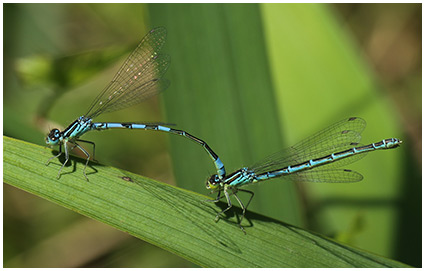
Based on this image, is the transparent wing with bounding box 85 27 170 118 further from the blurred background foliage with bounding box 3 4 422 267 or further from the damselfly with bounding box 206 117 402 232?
the damselfly with bounding box 206 117 402 232

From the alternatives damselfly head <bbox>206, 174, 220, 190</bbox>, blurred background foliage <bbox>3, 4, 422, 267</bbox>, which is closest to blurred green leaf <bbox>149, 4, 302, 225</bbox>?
blurred background foliage <bbox>3, 4, 422, 267</bbox>

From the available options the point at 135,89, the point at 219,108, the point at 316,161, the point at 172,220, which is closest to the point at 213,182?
the point at 219,108

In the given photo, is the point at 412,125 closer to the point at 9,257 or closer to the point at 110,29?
the point at 110,29

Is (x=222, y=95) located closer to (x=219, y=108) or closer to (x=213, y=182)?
(x=219, y=108)

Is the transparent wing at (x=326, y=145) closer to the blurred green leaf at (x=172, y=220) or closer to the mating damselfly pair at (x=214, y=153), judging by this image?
the mating damselfly pair at (x=214, y=153)

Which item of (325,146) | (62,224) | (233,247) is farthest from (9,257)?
(325,146)

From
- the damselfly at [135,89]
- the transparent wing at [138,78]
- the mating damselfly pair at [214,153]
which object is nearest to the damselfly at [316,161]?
the mating damselfly pair at [214,153]
